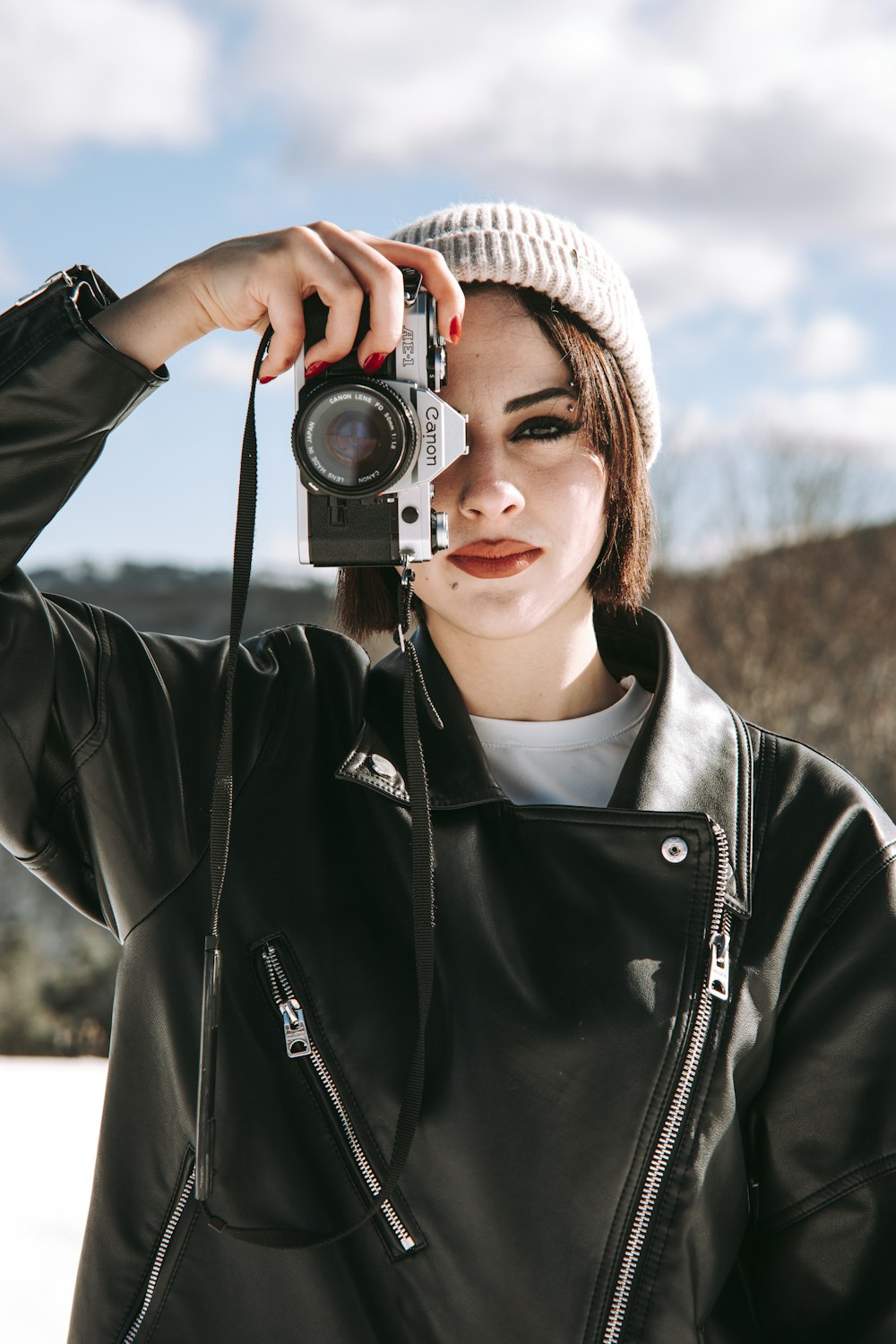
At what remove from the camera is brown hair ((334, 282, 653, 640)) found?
1.70 m

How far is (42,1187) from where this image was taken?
153 inches

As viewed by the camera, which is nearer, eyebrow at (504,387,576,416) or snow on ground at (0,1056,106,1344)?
eyebrow at (504,387,576,416)

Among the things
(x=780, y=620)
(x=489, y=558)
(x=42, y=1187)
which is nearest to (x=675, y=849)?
(x=489, y=558)

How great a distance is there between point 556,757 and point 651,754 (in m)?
0.18

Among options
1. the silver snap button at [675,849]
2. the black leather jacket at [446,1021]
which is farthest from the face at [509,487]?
the silver snap button at [675,849]

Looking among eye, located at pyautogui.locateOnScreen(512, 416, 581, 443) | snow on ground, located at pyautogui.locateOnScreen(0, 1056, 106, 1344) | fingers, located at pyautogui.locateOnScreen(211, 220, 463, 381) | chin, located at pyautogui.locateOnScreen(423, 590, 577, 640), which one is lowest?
snow on ground, located at pyautogui.locateOnScreen(0, 1056, 106, 1344)

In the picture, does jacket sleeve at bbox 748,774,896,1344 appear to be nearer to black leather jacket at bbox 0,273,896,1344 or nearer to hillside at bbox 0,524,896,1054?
black leather jacket at bbox 0,273,896,1344

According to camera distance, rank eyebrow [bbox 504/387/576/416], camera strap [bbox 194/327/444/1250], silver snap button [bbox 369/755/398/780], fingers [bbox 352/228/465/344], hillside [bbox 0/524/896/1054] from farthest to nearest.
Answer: hillside [bbox 0/524/896/1054]
eyebrow [bbox 504/387/576/416]
silver snap button [bbox 369/755/398/780]
fingers [bbox 352/228/465/344]
camera strap [bbox 194/327/444/1250]

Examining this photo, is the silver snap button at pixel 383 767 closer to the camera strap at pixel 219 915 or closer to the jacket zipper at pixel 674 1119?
the camera strap at pixel 219 915

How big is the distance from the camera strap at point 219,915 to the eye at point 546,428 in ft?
1.06

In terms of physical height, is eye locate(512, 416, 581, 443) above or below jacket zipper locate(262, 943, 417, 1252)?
above

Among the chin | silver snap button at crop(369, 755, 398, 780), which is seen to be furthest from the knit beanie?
silver snap button at crop(369, 755, 398, 780)

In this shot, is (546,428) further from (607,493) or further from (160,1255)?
(160,1255)

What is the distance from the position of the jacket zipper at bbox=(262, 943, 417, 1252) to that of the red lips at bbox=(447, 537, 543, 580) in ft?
1.71
